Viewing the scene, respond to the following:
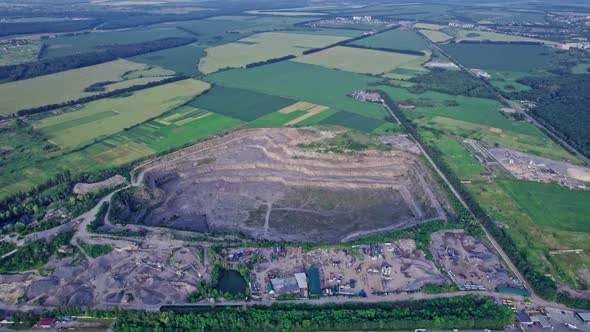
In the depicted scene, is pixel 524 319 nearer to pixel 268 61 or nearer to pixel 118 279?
pixel 118 279

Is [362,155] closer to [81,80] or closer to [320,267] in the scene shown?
[320,267]

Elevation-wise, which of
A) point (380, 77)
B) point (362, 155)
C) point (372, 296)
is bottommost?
point (372, 296)

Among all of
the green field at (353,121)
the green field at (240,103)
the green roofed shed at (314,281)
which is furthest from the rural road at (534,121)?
the green roofed shed at (314,281)

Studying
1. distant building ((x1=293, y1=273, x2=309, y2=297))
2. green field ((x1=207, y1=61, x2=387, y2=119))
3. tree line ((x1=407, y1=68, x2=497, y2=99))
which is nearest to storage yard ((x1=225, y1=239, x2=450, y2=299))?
distant building ((x1=293, y1=273, x2=309, y2=297))

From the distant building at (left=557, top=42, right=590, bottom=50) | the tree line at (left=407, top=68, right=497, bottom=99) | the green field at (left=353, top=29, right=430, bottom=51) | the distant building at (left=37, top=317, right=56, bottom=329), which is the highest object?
the green field at (left=353, top=29, right=430, bottom=51)

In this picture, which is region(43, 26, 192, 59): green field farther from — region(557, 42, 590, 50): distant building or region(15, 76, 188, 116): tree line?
region(557, 42, 590, 50): distant building

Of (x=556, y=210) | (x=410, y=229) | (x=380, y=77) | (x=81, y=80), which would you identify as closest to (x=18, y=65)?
(x=81, y=80)

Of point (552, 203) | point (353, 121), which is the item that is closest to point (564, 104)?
point (552, 203)
